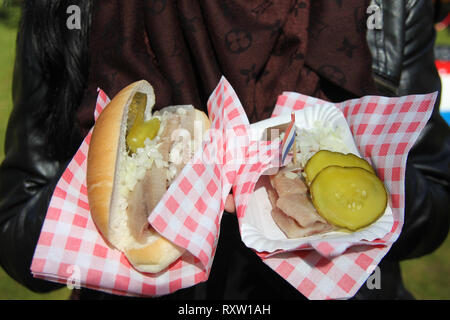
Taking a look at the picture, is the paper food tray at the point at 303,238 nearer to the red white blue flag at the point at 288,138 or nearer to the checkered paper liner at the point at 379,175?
the checkered paper liner at the point at 379,175

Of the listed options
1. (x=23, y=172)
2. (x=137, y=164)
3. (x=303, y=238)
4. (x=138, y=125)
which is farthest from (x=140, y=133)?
(x=303, y=238)

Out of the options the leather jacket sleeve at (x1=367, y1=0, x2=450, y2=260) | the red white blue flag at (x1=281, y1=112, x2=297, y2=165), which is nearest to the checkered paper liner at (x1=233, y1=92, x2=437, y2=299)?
the red white blue flag at (x1=281, y1=112, x2=297, y2=165)

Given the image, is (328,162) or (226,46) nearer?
(328,162)

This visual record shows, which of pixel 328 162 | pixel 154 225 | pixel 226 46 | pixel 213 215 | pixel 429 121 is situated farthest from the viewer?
pixel 429 121


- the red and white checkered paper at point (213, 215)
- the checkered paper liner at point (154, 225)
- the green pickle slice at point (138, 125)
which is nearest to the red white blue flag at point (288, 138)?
the red and white checkered paper at point (213, 215)

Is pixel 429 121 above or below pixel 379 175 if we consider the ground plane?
above

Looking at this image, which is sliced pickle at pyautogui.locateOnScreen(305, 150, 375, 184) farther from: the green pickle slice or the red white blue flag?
the green pickle slice

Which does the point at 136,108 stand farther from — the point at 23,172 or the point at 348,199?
the point at 348,199
